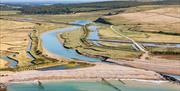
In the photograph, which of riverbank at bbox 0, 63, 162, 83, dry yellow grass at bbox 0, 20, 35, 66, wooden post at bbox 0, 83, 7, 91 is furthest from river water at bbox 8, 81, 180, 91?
dry yellow grass at bbox 0, 20, 35, 66

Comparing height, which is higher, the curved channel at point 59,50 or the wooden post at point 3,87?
the curved channel at point 59,50

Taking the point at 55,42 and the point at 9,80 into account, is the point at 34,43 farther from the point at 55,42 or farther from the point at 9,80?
the point at 9,80

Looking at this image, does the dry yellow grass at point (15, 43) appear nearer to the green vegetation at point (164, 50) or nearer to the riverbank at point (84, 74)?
the riverbank at point (84, 74)

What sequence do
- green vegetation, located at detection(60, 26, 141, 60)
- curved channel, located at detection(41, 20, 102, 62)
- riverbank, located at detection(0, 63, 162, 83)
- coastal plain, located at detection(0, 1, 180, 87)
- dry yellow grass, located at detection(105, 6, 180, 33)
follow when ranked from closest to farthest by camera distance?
riverbank, located at detection(0, 63, 162, 83), coastal plain, located at detection(0, 1, 180, 87), curved channel, located at detection(41, 20, 102, 62), green vegetation, located at detection(60, 26, 141, 60), dry yellow grass, located at detection(105, 6, 180, 33)

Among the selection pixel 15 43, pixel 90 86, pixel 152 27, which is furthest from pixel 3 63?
pixel 152 27

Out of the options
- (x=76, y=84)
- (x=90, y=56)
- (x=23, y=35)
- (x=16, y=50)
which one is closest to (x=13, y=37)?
(x=23, y=35)

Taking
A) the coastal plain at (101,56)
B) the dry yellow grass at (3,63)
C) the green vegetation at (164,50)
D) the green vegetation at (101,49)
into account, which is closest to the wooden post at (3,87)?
the coastal plain at (101,56)

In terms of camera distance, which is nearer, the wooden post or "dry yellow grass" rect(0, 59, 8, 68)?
the wooden post

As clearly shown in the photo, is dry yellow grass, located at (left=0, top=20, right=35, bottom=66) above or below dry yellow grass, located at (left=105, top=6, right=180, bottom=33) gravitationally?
below

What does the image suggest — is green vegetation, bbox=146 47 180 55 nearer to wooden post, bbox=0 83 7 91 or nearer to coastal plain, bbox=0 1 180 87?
coastal plain, bbox=0 1 180 87
